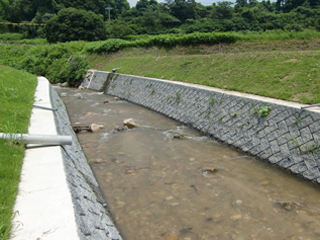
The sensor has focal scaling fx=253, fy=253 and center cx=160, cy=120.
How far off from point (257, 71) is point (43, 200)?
26.4ft

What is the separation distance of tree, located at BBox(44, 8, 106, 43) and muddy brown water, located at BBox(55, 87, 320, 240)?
37879 millimetres

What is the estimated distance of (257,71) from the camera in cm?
887

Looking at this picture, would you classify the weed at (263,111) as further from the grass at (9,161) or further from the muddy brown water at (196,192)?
the grass at (9,161)

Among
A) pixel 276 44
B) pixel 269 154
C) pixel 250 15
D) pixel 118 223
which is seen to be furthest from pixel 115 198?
pixel 250 15

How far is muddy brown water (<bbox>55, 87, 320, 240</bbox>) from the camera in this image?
3.95 metres

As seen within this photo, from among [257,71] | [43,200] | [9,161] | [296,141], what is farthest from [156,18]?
[43,200]

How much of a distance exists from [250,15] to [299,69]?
4274cm

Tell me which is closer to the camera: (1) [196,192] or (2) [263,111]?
(1) [196,192]

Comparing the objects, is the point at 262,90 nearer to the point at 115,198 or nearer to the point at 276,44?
the point at 115,198

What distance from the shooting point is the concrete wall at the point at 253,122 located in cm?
515

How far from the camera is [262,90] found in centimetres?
742

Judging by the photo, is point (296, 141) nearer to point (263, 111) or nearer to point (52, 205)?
point (263, 111)

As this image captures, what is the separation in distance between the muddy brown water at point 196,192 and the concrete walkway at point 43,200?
4.34 feet

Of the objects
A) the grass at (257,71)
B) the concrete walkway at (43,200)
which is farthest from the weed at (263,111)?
the concrete walkway at (43,200)
